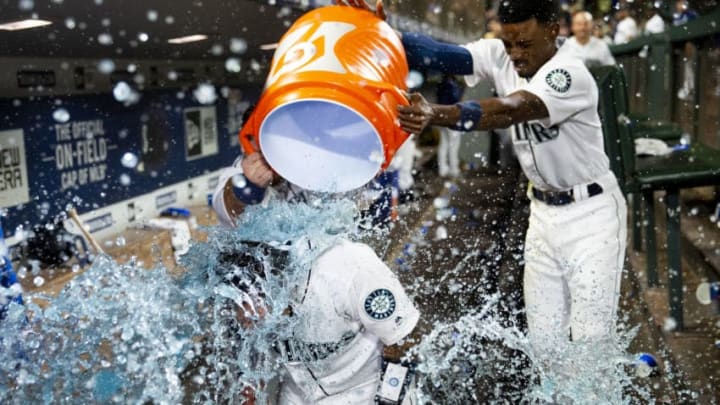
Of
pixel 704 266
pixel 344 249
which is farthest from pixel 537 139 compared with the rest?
pixel 704 266

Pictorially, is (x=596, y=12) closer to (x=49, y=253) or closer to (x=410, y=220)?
(x=410, y=220)

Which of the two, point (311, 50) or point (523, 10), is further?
point (523, 10)

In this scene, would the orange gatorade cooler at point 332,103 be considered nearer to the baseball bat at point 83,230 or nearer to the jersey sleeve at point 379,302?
the jersey sleeve at point 379,302

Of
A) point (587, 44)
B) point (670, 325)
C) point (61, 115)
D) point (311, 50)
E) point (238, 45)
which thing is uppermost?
point (311, 50)

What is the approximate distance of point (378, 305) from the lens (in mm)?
2137

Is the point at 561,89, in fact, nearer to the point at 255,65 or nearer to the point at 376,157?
the point at 376,157

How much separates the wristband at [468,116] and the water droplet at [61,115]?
3.49m

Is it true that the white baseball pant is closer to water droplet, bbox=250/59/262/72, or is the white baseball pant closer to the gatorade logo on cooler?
the gatorade logo on cooler

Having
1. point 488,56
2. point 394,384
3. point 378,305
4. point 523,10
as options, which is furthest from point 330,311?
point 488,56

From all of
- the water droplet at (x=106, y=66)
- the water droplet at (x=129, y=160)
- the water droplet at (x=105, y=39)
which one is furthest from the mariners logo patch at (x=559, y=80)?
the water droplet at (x=129, y=160)

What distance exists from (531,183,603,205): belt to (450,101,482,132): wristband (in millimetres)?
Result: 1068

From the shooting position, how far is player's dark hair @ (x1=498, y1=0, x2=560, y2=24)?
3.01 metres

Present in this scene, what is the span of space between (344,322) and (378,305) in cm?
18

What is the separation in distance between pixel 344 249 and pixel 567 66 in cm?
144
